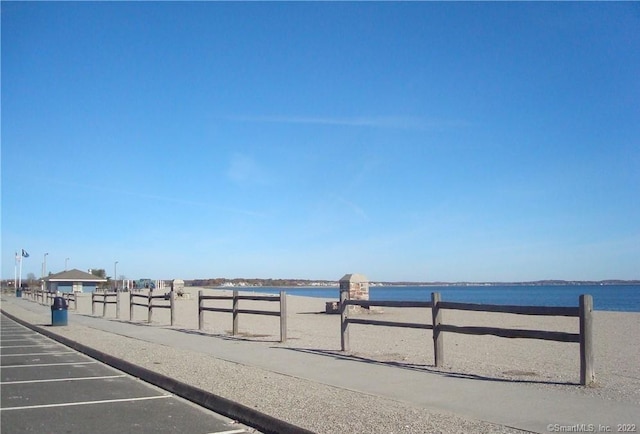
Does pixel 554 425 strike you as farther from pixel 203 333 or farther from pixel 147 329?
pixel 147 329

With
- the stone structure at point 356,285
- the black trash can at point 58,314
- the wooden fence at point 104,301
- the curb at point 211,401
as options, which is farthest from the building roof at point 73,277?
the curb at point 211,401

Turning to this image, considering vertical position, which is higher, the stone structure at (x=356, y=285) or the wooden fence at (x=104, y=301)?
the stone structure at (x=356, y=285)

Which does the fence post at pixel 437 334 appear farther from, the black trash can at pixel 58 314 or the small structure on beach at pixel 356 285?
the black trash can at pixel 58 314

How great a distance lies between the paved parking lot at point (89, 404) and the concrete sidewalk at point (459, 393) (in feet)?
6.83

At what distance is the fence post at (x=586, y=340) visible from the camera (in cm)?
839

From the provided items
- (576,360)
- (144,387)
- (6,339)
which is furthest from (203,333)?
(576,360)

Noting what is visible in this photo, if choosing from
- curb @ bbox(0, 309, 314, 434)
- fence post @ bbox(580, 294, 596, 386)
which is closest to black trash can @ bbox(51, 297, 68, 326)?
curb @ bbox(0, 309, 314, 434)

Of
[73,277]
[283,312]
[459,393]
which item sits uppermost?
[283,312]

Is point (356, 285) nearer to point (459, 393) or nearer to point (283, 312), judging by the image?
point (283, 312)

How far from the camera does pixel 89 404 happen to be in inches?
347

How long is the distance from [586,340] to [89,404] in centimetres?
698

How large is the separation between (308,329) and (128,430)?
1374 centimetres

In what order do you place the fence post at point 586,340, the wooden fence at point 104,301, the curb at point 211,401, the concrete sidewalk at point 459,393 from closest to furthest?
the concrete sidewalk at point 459,393 → the curb at point 211,401 → the fence post at point 586,340 → the wooden fence at point 104,301

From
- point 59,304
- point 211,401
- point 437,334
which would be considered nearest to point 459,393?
point 437,334
